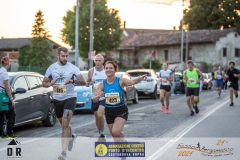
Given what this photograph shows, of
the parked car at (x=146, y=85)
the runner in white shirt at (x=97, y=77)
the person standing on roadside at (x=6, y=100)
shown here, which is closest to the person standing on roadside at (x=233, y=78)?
the parked car at (x=146, y=85)

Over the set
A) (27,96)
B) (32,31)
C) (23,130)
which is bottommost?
(23,130)

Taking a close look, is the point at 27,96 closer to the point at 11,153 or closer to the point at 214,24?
the point at 11,153

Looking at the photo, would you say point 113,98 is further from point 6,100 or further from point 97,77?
point 6,100

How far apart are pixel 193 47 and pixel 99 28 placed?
47.7ft

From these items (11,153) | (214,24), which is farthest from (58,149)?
(214,24)

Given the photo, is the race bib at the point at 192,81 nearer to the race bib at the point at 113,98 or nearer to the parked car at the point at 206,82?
the race bib at the point at 113,98

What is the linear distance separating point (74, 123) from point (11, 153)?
5339 mm

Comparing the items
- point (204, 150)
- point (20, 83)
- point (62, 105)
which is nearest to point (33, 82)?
point (20, 83)

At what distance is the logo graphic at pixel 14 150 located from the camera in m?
9.00

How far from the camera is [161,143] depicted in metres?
10.3

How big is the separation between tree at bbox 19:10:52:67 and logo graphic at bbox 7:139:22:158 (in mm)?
55714

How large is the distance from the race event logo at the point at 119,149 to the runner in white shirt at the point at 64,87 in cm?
57

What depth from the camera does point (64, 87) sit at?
8.91 meters

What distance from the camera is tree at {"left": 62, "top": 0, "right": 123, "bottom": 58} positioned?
225 feet
